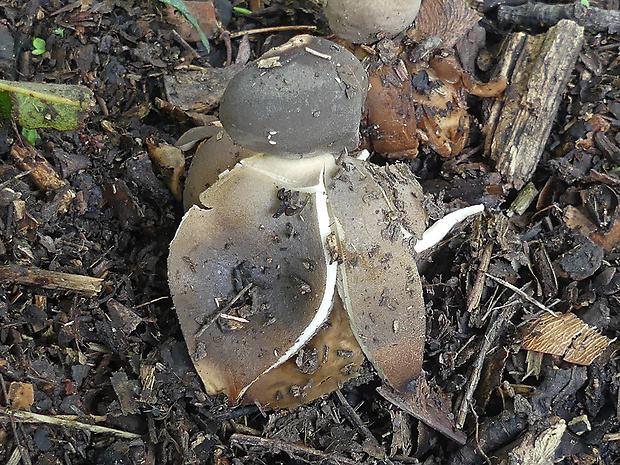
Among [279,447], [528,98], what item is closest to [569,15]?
[528,98]

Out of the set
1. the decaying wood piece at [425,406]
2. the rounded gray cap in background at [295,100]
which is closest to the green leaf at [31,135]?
the rounded gray cap in background at [295,100]

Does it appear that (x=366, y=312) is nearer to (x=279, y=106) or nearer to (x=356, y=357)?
(x=356, y=357)

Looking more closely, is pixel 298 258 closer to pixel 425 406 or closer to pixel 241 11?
pixel 425 406

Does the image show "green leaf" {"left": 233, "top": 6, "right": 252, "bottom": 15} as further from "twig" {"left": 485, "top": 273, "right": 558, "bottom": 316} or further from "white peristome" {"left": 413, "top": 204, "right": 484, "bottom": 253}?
"twig" {"left": 485, "top": 273, "right": 558, "bottom": 316}

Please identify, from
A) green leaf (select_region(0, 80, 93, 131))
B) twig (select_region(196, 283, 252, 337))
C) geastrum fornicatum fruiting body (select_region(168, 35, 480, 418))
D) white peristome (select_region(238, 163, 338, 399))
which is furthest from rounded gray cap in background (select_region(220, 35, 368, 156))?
green leaf (select_region(0, 80, 93, 131))

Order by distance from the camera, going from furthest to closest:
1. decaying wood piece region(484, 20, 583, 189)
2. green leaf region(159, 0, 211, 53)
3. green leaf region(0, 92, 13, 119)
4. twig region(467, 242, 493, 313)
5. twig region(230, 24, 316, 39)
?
twig region(230, 24, 316, 39) < decaying wood piece region(484, 20, 583, 189) < green leaf region(159, 0, 211, 53) < twig region(467, 242, 493, 313) < green leaf region(0, 92, 13, 119)
